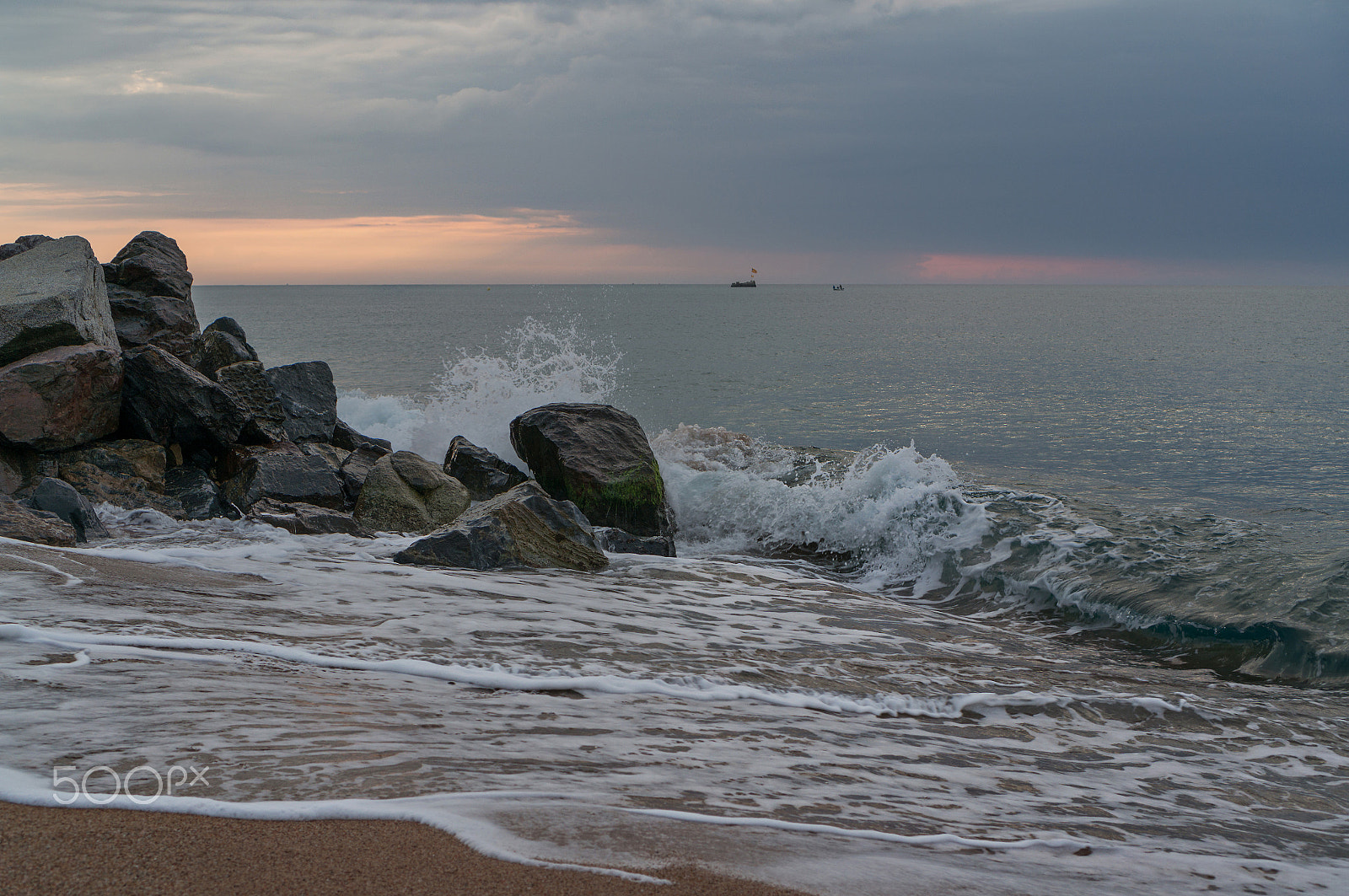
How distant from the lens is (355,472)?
10164mm

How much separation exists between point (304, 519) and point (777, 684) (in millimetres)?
5298

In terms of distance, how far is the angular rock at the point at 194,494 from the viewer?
827 centimetres

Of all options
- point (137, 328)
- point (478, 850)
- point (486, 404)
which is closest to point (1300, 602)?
point (478, 850)

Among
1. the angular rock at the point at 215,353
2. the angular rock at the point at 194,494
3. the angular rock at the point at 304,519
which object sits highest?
the angular rock at the point at 215,353

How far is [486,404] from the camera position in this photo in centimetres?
1436

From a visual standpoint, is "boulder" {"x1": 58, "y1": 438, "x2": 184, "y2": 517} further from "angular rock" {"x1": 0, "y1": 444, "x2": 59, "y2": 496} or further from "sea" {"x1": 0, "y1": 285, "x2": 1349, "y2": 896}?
"sea" {"x1": 0, "y1": 285, "x2": 1349, "y2": 896}

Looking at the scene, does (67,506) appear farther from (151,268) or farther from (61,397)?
(151,268)

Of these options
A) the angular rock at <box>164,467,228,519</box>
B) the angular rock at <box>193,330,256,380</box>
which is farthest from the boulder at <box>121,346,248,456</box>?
the angular rock at <box>193,330,256,380</box>

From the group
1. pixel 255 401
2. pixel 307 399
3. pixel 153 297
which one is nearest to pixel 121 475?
pixel 255 401

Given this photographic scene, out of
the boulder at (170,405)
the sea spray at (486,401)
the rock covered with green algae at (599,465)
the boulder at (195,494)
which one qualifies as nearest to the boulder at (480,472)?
the rock covered with green algae at (599,465)

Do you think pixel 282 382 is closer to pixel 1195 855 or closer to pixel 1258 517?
pixel 1195 855

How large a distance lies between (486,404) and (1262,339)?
200ft

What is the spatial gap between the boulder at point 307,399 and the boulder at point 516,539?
458 centimetres

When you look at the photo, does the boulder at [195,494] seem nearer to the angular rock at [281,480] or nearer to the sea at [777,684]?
the angular rock at [281,480]
